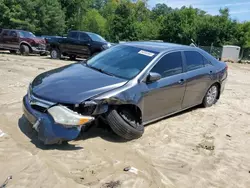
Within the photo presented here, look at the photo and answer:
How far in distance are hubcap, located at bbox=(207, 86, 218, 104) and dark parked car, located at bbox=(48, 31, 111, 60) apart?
927 centimetres

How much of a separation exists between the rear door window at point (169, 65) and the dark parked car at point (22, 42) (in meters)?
15.4

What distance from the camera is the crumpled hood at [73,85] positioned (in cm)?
428

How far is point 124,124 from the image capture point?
465 cm

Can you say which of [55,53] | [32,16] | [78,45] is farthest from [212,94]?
[32,16]

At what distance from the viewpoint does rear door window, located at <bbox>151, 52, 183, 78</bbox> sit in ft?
17.6

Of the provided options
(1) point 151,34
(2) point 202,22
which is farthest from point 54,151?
(1) point 151,34

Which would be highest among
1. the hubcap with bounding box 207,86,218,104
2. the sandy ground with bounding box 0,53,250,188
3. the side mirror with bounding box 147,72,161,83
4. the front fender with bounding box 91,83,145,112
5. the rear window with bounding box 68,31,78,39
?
the side mirror with bounding box 147,72,161,83

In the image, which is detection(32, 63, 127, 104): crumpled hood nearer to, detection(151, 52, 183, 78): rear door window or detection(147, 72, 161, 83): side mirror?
detection(147, 72, 161, 83): side mirror

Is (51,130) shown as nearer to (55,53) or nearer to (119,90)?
(119,90)

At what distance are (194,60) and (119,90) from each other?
8.19ft

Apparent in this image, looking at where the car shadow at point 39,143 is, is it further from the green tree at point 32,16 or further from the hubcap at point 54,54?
the green tree at point 32,16

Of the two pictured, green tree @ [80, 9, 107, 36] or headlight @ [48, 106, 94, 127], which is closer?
headlight @ [48, 106, 94, 127]

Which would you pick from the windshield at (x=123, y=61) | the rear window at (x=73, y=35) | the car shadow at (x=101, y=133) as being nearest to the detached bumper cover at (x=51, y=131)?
the car shadow at (x=101, y=133)

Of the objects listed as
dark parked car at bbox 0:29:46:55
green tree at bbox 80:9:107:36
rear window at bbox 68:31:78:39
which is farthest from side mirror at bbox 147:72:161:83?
green tree at bbox 80:9:107:36
